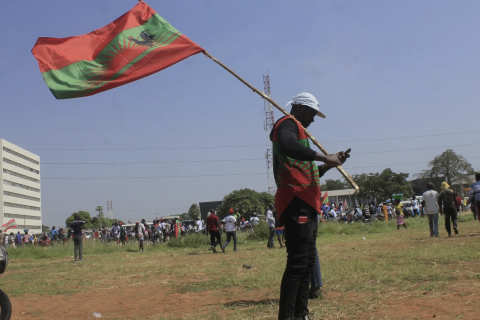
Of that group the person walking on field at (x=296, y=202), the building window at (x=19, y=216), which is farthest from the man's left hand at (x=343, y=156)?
the building window at (x=19, y=216)

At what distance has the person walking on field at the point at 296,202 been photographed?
3602 millimetres

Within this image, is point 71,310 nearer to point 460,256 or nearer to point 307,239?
point 307,239

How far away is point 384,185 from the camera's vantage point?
66.4 m

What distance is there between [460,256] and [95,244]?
20.3 m

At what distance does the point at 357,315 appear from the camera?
4266 millimetres

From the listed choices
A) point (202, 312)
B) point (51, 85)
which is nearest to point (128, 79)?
point (51, 85)

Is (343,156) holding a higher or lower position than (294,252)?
higher


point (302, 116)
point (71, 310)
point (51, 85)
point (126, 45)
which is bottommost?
point (71, 310)

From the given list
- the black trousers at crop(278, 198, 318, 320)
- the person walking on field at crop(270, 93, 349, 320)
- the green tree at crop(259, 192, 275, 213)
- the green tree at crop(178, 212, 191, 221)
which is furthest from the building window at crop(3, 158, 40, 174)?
the black trousers at crop(278, 198, 318, 320)

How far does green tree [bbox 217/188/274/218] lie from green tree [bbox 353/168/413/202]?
42.9 feet

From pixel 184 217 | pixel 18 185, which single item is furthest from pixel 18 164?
pixel 184 217

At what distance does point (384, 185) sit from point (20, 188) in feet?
274

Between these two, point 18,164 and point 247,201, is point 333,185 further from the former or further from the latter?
point 18,164

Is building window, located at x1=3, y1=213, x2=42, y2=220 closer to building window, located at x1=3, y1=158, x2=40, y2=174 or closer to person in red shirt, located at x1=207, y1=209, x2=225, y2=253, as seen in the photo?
building window, located at x1=3, y1=158, x2=40, y2=174
